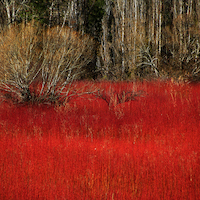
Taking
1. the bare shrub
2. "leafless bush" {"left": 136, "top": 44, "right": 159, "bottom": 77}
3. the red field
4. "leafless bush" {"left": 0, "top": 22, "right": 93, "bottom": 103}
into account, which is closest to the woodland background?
"leafless bush" {"left": 136, "top": 44, "right": 159, "bottom": 77}

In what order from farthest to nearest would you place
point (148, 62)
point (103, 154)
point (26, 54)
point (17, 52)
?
point (148, 62)
point (17, 52)
point (26, 54)
point (103, 154)

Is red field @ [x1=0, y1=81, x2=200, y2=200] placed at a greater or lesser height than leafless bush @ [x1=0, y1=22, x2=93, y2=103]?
lesser

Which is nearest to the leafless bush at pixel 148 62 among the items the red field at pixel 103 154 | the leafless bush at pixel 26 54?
the leafless bush at pixel 26 54

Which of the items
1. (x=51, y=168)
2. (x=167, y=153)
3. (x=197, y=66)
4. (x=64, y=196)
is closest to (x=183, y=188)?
(x=167, y=153)

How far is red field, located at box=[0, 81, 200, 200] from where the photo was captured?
2.77 m

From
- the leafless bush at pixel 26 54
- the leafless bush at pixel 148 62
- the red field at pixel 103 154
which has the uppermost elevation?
the leafless bush at pixel 26 54

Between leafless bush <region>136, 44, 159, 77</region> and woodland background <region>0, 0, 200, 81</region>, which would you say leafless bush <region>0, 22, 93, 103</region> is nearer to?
woodland background <region>0, 0, 200, 81</region>

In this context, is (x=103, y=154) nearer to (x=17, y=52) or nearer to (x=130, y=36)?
(x=17, y=52)

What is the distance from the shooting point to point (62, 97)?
27.3 ft

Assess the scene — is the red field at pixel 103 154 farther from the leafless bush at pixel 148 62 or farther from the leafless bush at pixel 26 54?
the leafless bush at pixel 148 62

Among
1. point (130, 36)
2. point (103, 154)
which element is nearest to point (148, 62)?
point (130, 36)

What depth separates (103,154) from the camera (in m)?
3.73

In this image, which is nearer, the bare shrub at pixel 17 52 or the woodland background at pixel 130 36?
the bare shrub at pixel 17 52

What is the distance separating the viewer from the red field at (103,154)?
9.09 feet
